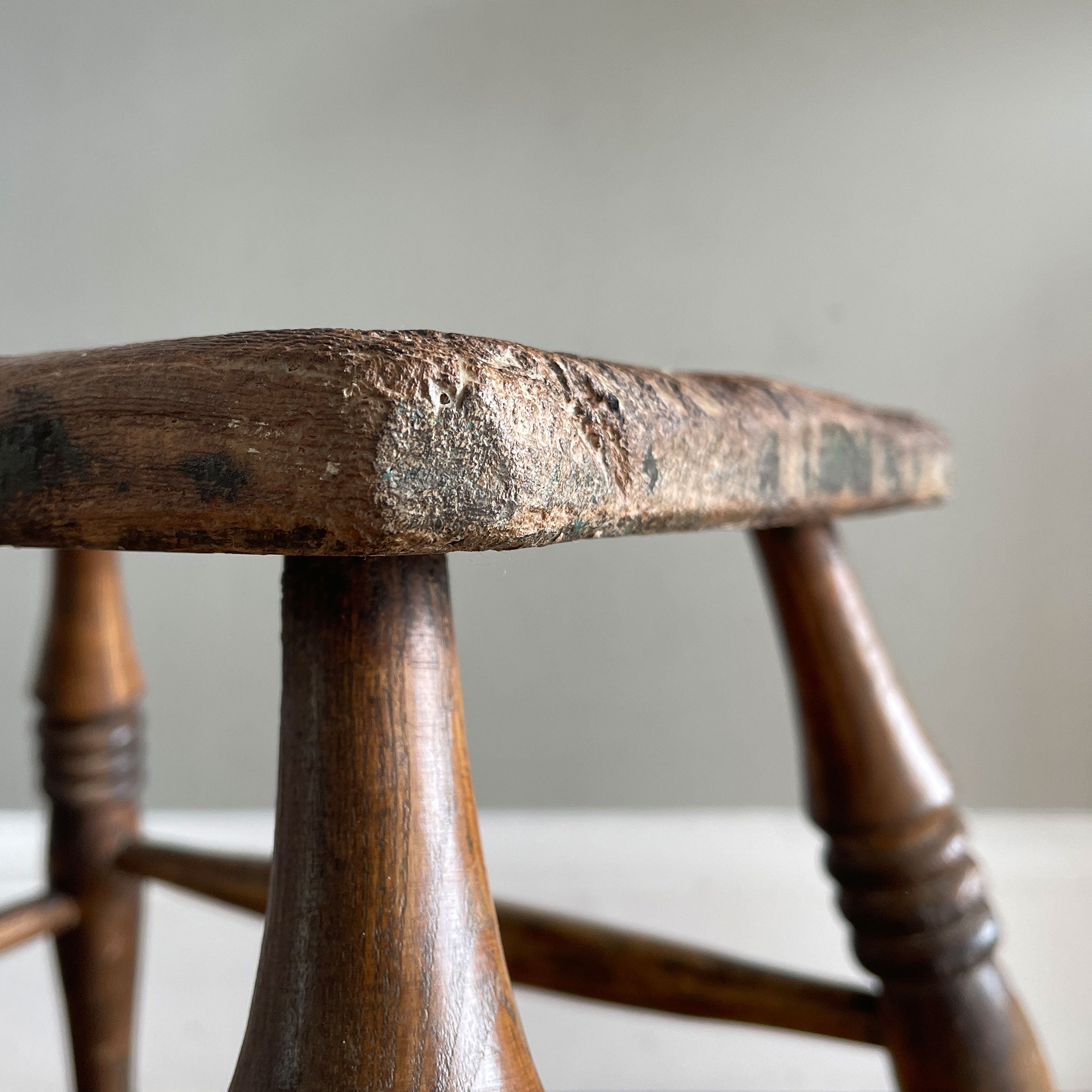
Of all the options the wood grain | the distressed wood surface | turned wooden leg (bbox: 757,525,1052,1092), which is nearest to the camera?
the distressed wood surface

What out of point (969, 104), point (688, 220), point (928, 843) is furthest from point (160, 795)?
point (969, 104)

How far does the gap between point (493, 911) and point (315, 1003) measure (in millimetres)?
49

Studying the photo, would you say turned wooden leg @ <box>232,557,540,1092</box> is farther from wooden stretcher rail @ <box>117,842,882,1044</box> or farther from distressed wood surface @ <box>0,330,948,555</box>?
wooden stretcher rail @ <box>117,842,882,1044</box>

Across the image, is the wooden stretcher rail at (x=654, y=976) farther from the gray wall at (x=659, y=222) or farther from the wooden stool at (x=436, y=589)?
the gray wall at (x=659, y=222)

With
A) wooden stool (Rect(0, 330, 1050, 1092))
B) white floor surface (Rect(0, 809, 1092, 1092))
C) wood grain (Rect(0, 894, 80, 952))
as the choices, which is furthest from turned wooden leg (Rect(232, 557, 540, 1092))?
white floor surface (Rect(0, 809, 1092, 1092))

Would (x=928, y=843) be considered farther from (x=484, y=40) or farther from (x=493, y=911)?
(x=484, y=40)

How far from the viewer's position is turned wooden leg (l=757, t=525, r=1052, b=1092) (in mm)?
410

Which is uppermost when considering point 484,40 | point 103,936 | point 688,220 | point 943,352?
point 484,40

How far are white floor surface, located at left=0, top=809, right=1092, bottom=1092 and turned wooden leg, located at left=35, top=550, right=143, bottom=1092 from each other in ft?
0.88

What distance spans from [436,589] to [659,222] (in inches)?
28.8

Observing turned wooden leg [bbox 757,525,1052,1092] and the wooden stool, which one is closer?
the wooden stool

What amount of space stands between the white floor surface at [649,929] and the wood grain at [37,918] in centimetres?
31

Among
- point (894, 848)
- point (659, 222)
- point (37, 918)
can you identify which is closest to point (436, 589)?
point (894, 848)

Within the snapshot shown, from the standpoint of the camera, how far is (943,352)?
3.12ft
